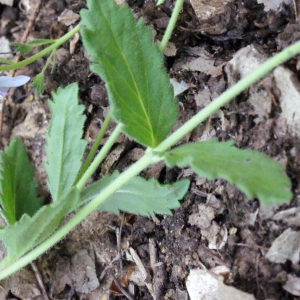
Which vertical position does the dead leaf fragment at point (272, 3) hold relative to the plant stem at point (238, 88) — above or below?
above

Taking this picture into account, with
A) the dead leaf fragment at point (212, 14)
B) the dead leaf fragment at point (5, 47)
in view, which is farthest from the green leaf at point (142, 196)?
the dead leaf fragment at point (5, 47)

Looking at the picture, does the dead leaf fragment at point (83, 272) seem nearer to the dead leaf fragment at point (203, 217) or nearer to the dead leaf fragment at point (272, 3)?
the dead leaf fragment at point (203, 217)

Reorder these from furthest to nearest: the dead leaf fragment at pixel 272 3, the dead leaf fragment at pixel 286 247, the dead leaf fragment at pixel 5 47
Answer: the dead leaf fragment at pixel 5 47, the dead leaf fragment at pixel 272 3, the dead leaf fragment at pixel 286 247

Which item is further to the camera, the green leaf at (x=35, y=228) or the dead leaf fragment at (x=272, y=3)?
the dead leaf fragment at (x=272, y=3)

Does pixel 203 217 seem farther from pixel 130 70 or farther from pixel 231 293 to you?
pixel 130 70

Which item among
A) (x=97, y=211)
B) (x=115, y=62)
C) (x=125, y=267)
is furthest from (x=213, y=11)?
(x=125, y=267)

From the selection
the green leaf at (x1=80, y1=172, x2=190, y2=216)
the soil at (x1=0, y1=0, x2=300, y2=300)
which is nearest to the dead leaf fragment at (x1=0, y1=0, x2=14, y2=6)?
the soil at (x1=0, y1=0, x2=300, y2=300)
